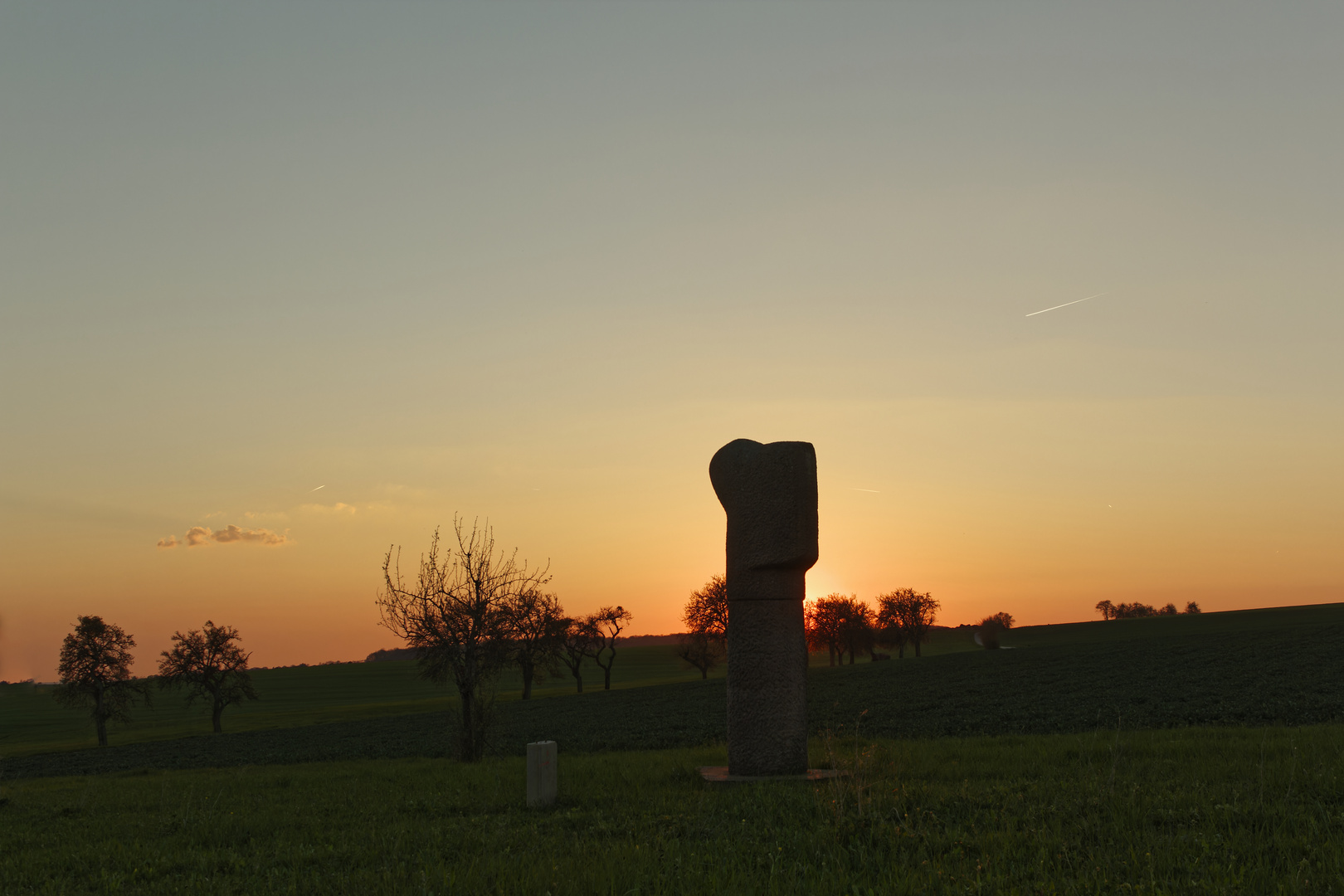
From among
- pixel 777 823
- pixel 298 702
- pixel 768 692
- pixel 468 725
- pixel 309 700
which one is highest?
pixel 768 692

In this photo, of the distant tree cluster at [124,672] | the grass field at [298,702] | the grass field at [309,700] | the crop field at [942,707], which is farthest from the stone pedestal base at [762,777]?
the distant tree cluster at [124,672]

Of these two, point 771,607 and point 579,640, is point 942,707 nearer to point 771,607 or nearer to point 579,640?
point 771,607

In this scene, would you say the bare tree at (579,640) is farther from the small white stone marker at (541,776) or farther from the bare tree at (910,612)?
the small white stone marker at (541,776)

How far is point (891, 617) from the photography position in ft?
322

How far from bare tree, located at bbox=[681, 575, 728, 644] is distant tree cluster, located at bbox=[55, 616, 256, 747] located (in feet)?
120

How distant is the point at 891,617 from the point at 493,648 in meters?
85.3

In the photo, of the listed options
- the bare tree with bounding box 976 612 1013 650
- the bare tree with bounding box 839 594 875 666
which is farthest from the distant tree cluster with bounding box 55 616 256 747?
the bare tree with bounding box 976 612 1013 650

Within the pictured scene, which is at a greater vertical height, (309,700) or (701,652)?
(701,652)

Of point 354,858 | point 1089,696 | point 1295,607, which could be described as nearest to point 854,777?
point 354,858

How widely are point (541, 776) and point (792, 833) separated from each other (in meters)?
3.49

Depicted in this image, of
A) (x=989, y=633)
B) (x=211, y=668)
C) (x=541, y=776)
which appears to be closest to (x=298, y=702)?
(x=211, y=668)

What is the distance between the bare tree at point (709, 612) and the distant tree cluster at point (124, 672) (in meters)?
36.7

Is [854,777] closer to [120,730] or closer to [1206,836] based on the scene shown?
[1206,836]

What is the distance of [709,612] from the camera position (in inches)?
3073
